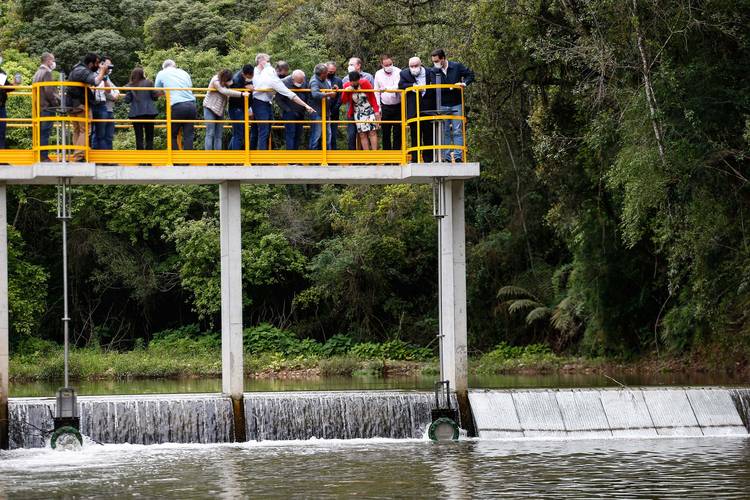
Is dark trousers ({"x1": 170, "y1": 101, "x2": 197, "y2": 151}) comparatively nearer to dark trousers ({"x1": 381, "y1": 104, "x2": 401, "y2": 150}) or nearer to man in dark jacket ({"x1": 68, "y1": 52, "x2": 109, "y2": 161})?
man in dark jacket ({"x1": 68, "y1": 52, "x2": 109, "y2": 161})

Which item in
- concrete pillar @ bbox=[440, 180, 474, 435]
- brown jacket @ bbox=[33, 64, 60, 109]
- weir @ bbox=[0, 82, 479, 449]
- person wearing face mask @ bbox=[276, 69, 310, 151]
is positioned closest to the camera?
weir @ bbox=[0, 82, 479, 449]

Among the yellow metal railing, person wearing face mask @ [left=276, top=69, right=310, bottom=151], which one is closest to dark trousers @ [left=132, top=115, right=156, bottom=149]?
the yellow metal railing

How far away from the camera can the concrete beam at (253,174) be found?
22.6 metres

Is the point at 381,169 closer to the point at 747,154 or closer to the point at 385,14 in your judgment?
the point at 747,154

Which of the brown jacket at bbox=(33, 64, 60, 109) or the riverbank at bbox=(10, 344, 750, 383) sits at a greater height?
the brown jacket at bbox=(33, 64, 60, 109)

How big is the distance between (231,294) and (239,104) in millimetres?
3636

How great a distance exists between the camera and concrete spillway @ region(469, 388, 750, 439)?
76.6ft

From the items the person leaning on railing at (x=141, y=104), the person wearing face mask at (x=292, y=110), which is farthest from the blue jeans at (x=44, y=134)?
the person wearing face mask at (x=292, y=110)

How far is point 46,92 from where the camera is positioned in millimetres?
22750

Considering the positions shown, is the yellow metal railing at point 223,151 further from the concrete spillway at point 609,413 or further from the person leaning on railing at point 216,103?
the concrete spillway at point 609,413

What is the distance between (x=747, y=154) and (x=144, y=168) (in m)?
12.5

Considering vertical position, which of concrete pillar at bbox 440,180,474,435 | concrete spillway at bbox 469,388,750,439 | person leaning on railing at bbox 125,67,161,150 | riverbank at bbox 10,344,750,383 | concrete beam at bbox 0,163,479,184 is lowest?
concrete spillway at bbox 469,388,750,439

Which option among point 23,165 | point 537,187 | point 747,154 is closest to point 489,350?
point 537,187

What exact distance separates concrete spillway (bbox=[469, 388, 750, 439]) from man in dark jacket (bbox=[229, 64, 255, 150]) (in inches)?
246
